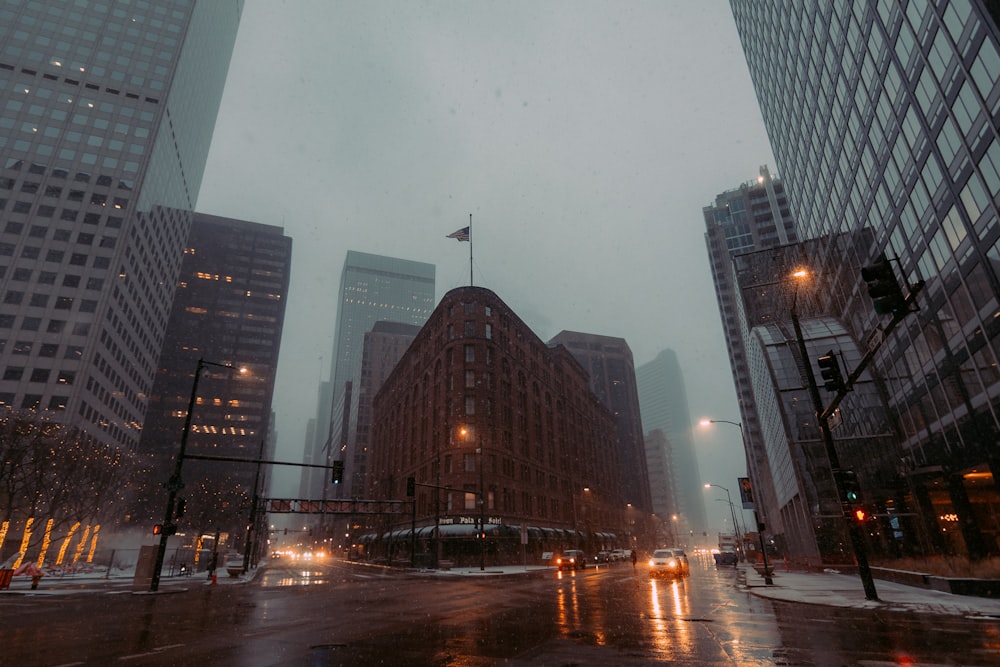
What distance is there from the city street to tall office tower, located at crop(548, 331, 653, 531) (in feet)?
446

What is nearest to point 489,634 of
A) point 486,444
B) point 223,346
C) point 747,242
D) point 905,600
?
point 905,600

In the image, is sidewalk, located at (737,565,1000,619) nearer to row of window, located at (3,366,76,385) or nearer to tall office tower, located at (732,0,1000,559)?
tall office tower, located at (732,0,1000,559)

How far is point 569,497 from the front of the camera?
85.2 metres

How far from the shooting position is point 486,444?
2506 inches

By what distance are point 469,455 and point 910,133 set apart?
166 feet

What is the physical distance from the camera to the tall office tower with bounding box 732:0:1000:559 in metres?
23.6

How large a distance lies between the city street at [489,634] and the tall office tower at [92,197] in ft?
272

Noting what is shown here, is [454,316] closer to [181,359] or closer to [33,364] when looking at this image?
[33,364]

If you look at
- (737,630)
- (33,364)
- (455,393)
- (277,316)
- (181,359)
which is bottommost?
(737,630)

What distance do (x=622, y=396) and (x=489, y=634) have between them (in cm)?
16912

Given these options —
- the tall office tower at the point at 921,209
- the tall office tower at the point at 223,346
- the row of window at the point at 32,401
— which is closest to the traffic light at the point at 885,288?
the tall office tower at the point at 921,209

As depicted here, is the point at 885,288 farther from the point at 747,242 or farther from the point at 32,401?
the point at 747,242

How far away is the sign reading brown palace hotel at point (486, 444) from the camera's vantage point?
61281mm

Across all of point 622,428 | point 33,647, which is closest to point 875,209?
point 33,647
